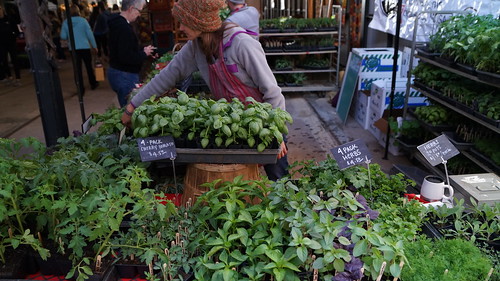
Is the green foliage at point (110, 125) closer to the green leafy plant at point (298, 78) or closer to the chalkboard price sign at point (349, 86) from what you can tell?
the chalkboard price sign at point (349, 86)

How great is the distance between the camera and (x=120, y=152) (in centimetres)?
227

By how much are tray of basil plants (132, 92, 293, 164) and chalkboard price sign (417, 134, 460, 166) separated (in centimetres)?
79

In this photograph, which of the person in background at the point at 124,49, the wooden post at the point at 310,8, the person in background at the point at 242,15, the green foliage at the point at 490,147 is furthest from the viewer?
the wooden post at the point at 310,8

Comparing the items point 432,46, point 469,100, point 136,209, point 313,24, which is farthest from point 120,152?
point 313,24

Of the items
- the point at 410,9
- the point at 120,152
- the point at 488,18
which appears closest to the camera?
the point at 120,152

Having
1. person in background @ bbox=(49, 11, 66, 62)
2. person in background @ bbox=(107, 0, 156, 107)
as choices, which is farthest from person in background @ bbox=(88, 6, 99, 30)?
person in background @ bbox=(107, 0, 156, 107)

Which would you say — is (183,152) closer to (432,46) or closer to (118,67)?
(118,67)

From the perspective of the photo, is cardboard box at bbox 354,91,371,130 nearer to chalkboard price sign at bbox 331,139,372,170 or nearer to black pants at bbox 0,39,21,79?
chalkboard price sign at bbox 331,139,372,170

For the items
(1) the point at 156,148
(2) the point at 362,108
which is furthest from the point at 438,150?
(2) the point at 362,108

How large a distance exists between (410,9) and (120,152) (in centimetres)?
541

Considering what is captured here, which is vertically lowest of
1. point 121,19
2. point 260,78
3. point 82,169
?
point 82,169

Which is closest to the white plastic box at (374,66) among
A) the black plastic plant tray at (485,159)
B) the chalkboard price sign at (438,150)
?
the black plastic plant tray at (485,159)

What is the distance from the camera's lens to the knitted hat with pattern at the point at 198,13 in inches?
89.9

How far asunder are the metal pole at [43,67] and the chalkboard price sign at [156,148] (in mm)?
2652
